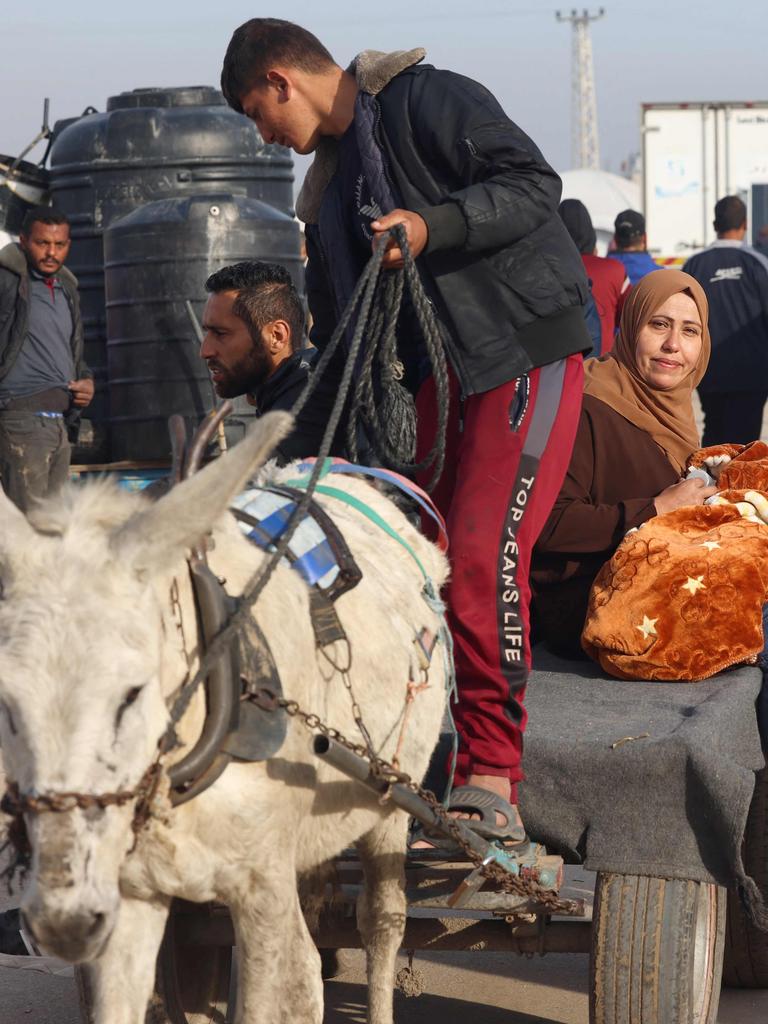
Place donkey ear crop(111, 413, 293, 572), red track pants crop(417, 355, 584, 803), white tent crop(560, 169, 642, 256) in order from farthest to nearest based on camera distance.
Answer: white tent crop(560, 169, 642, 256) < red track pants crop(417, 355, 584, 803) < donkey ear crop(111, 413, 293, 572)

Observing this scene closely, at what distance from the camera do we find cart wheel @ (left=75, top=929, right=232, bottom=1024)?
3.29m

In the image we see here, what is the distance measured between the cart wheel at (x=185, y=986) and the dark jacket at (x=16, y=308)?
18.2 feet

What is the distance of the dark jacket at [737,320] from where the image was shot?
9516 millimetres

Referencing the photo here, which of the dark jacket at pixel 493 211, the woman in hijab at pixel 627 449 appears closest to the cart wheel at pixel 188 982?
the woman in hijab at pixel 627 449

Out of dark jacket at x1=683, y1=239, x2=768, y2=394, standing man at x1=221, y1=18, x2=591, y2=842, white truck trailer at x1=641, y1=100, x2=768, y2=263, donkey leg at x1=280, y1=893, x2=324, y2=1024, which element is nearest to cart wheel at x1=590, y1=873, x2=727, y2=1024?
standing man at x1=221, y1=18, x2=591, y2=842

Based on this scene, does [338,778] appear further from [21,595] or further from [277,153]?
[277,153]

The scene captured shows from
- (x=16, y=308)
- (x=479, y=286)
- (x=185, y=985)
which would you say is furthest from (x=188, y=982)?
(x=16, y=308)

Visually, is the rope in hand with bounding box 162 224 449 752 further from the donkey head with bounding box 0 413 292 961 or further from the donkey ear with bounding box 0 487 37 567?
A: the donkey ear with bounding box 0 487 37 567

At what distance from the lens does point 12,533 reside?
7.84ft

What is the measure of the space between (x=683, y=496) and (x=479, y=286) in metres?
1.15

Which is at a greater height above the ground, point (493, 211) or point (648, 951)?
point (493, 211)

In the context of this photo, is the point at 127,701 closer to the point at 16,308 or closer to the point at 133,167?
the point at 16,308

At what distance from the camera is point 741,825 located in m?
3.34

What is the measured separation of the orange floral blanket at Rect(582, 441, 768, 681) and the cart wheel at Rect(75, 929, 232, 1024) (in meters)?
1.31
